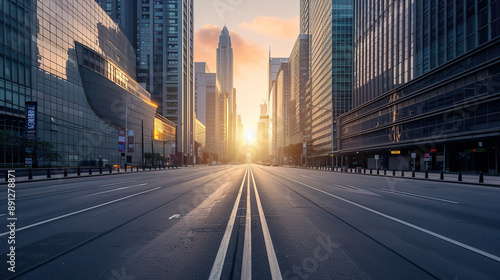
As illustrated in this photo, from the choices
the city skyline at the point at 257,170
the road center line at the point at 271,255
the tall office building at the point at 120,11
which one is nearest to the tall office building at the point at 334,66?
the city skyline at the point at 257,170

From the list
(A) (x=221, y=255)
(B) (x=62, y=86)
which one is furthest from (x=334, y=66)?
(A) (x=221, y=255)

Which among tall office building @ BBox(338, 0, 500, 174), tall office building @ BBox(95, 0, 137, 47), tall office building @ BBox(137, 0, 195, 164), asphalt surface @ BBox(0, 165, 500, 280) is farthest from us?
tall office building @ BBox(95, 0, 137, 47)

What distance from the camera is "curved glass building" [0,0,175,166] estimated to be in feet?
120

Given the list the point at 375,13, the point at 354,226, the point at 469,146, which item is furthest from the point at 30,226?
the point at 375,13

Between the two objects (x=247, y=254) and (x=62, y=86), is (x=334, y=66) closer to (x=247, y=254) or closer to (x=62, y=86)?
(x=62, y=86)

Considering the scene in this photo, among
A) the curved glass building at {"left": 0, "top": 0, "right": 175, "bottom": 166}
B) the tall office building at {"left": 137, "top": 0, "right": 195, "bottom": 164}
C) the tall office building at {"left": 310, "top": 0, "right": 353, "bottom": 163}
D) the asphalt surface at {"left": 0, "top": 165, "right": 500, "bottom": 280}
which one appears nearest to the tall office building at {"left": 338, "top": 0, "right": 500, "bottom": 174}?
the tall office building at {"left": 310, "top": 0, "right": 353, "bottom": 163}

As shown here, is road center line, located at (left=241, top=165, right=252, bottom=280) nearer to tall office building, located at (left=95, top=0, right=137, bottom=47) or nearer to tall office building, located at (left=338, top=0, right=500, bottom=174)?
tall office building, located at (left=338, top=0, right=500, bottom=174)

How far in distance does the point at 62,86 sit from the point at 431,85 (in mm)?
60558

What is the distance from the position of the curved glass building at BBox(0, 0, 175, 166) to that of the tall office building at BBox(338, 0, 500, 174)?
47951 mm

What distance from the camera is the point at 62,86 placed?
154ft

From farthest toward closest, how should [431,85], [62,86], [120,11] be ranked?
[120,11], [62,86], [431,85]

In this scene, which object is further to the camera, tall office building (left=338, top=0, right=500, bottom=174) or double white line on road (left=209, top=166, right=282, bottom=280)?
tall office building (left=338, top=0, right=500, bottom=174)

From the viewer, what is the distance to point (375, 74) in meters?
59.3

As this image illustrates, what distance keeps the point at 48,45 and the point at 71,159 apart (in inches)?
761
